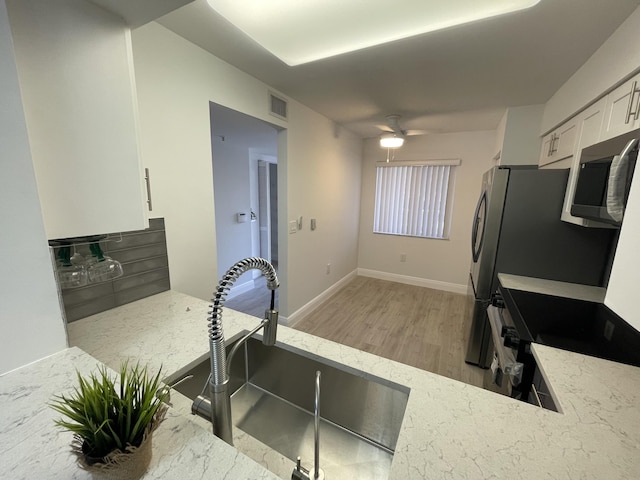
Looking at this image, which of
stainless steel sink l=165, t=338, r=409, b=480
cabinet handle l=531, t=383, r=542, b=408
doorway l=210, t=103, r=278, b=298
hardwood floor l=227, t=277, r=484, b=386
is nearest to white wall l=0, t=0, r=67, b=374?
stainless steel sink l=165, t=338, r=409, b=480

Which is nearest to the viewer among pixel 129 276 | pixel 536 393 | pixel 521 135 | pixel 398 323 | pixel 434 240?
pixel 536 393

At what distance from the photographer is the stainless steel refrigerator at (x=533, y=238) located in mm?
1682

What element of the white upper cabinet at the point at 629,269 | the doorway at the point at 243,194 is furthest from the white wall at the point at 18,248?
the doorway at the point at 243,194

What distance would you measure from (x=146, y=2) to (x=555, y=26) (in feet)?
5.91

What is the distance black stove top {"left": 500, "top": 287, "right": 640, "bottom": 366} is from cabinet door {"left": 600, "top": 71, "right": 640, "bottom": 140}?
0.89 meters

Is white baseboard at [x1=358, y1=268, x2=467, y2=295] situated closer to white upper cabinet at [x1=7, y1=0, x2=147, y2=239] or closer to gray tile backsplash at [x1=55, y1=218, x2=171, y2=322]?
gray tile backsplash at [x1=55, y1=218, x2=171, y2=322]

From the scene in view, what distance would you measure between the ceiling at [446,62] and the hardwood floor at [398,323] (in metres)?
2.20

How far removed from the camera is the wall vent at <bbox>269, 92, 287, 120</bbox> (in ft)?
6.85

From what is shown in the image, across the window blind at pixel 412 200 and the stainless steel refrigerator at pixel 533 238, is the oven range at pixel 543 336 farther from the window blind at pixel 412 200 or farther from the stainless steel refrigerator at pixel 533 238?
the window blind at pixel 412 200

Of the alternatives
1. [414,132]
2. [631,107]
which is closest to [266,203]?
[414,132]

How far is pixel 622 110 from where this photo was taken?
118cm

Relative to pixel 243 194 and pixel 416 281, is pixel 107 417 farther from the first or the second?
pixel 416 281

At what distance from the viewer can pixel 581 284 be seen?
172 centimetres

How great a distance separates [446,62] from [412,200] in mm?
2439
